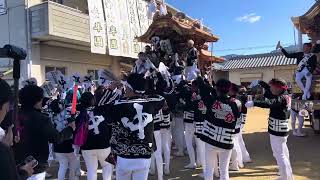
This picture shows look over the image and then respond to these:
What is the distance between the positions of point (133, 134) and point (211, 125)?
5.06 feet

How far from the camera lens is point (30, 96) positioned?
3.86m

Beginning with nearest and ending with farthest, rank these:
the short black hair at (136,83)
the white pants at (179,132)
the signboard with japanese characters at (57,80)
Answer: the short black hair at (136,83)
the signboard with japanese characters at (57,80)
the white pants at (179,132)

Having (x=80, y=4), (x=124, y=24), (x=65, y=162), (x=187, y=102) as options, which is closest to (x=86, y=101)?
(x=65, y=162)

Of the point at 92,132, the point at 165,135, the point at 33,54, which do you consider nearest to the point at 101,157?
the point at 92,132

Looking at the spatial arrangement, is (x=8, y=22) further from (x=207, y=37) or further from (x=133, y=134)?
(x=133, y=134)

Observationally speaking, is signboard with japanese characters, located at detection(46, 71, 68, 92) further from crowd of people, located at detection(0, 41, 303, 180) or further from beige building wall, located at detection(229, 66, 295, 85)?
beige building wall, located at detection(229, 66, 295, 85)

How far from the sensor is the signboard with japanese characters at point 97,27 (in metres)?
15.4

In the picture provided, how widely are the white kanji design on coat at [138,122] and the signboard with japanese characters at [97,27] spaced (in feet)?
37.6

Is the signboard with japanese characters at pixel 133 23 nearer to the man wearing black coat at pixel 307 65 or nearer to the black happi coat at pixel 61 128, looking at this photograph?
the man wearing black coat at pixel 307 65

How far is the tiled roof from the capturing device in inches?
1164

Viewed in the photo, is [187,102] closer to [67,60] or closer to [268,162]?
[268,162]

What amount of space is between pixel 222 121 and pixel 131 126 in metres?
1.59

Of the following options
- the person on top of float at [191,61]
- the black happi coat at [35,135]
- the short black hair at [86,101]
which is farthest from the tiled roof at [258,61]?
the black happi coat at [35,135]

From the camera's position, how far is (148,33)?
1112 centimetres
